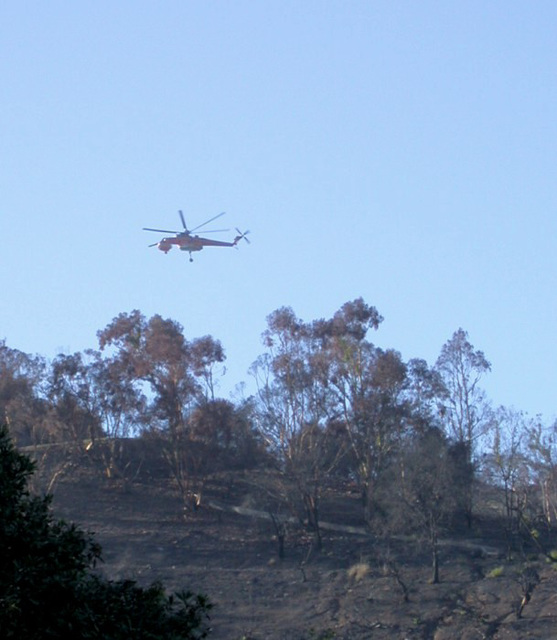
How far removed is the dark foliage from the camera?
38.4ft

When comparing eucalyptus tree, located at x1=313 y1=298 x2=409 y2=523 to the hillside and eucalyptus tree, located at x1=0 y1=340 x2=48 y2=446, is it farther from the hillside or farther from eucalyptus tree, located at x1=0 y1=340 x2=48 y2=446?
eucalyptus tree, located at x1=0 y1=340 x2=48 y2=446

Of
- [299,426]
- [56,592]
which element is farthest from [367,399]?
[56,592]

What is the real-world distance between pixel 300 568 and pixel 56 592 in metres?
37.6

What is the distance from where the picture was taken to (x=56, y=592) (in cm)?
1201

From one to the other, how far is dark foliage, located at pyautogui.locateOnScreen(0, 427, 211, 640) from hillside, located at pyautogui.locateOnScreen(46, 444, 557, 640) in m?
27.1

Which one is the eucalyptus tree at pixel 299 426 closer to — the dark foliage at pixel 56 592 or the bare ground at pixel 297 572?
the bare ground at pixel 297 572

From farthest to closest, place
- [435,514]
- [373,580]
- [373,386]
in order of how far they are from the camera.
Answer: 1. [373,386]
2. [435,514]
3. [373,580]

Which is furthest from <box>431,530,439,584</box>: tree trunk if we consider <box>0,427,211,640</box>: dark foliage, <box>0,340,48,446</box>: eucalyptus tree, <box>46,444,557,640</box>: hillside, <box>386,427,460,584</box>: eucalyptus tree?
<box>0,427,211,640</box>: dark foliage

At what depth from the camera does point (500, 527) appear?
180 ft

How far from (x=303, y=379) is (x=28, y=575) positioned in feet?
149

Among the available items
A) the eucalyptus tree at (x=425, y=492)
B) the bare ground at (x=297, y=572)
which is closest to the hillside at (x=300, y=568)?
→ the bare ground at (x=297, y=572)

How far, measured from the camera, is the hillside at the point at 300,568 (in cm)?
4150

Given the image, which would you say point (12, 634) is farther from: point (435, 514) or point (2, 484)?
point (435, 514)

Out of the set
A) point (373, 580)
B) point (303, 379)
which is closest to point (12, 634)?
point (373, 580)
